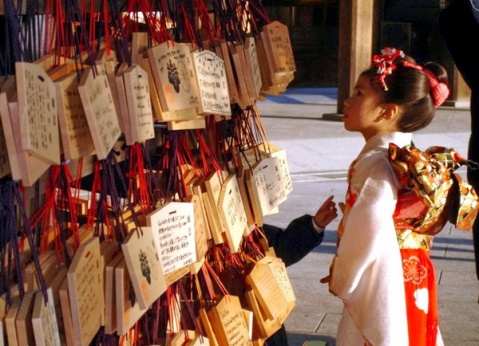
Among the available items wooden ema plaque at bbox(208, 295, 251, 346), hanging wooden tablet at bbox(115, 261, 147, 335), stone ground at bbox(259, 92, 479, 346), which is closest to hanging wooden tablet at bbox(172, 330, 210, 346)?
wooden ema plaque at bbox(208, 295, 251, 346)

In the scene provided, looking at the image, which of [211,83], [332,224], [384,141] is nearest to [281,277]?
[384,141]

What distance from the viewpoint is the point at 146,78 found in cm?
226

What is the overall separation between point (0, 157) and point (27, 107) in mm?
124

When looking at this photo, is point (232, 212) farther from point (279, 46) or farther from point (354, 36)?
point (354, 36)

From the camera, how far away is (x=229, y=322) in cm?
288

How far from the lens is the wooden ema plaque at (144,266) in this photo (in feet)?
7.00

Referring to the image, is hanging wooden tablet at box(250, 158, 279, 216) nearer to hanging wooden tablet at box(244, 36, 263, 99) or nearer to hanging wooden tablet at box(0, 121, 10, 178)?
hanging wooden tablet at box(244, 36, 263, 99)

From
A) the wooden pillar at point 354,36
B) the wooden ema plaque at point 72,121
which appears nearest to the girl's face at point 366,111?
the wooden ema plaque at point 72,121

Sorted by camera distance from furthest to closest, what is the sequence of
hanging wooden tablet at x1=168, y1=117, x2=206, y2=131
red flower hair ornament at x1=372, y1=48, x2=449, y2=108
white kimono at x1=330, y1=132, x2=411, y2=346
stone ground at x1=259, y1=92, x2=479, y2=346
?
stone ground at x1=259, y1=92, x2=479, y2=346
red flower hair ornament at x1=372, y1=48, x2=449, y2=108
white kimono at x1=330, y1=132, x2=411, y2=346
hanging wooden tablet at x1=168, y1=117, x2=206, y2=131

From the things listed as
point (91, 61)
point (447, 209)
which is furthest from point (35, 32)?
point (447, 209)

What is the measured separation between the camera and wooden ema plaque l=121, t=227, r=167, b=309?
2133mm

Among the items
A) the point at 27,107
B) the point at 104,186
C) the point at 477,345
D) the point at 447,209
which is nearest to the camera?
the point at 27,107

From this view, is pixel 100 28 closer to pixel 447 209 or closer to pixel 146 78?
pixel 146 78

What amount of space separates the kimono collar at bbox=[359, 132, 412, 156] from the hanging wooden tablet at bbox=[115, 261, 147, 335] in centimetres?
123
